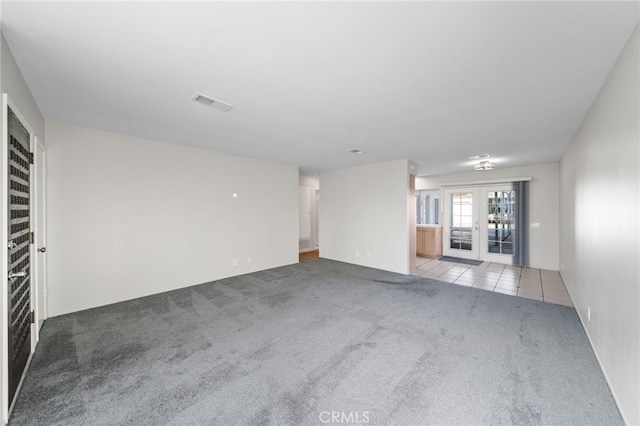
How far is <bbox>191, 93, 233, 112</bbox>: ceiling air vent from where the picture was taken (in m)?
2.44

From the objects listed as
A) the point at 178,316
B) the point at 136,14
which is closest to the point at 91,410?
the point at 178,316

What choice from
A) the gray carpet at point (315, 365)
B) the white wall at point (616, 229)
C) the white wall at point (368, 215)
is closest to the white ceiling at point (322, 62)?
the white wall at point (616, 229)

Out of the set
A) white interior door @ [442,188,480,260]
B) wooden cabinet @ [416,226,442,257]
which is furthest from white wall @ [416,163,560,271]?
wooden cabinet @ [416,226,442,257]

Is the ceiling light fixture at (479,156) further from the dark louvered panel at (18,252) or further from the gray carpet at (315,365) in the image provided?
the dark louvered panel at (18,252)

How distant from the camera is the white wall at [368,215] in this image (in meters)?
5.28

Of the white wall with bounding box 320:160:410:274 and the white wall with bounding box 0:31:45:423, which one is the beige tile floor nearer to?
the white wall with bounding box 320:160:410:274

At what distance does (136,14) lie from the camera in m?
1.40

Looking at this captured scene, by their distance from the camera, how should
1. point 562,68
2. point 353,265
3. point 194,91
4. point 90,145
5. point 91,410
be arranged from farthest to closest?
point 353,265, point 90,145, point 194,91, point 562,68, point 91,410

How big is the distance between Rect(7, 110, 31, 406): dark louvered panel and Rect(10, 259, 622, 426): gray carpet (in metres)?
0.24

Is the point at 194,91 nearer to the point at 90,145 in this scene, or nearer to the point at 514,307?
the point at 90,145

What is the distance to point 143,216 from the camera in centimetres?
387

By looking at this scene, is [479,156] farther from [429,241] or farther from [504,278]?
[429,241]

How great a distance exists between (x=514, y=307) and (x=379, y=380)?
2.68 metres

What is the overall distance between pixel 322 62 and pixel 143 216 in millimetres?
3620
